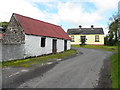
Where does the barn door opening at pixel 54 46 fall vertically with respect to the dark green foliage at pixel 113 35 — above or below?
below

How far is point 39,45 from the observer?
21391mm

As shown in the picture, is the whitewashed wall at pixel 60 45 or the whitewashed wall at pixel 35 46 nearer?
the whitewashed wall at pixel 35 46

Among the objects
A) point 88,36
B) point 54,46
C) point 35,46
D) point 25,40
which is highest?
point 88,36

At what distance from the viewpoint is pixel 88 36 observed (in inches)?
1848

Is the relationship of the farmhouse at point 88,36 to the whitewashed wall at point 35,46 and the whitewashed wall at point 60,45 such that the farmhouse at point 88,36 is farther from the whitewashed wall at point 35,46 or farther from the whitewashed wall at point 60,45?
the whitewashed wall at point 35,46

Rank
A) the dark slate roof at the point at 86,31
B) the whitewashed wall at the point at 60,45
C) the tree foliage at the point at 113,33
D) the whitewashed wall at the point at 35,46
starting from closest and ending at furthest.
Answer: the whitewashed wall at the point at 35,46, the whitewashed wall at the point at 60,45, the tree foliage at the point at 113,33, the dark slate roof at the point at 86,31

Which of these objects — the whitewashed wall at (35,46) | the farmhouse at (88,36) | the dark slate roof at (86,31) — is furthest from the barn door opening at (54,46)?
the dark slate roof at (86,31)

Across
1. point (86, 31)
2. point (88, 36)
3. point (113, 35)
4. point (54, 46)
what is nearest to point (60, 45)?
point (54, 46)

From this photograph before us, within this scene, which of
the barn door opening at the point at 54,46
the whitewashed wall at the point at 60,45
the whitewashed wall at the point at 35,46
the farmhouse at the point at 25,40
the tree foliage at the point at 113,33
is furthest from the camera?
the tree foliage at the point at 113,33

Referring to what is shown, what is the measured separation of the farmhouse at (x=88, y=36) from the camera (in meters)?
45.7

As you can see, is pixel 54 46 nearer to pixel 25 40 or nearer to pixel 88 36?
pixel 25 40

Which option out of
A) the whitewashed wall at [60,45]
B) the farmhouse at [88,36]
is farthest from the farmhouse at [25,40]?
the farmhouse at [88,36]

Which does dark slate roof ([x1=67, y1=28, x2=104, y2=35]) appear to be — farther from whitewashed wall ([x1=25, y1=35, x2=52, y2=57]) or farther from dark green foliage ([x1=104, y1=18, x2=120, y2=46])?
whitewashed wall ([x1=25, y1=35, x2=52, y2=57])

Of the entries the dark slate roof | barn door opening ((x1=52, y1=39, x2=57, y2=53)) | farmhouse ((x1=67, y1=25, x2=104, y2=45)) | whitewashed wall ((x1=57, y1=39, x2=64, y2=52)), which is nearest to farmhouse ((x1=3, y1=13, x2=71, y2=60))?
barn door opening ((x1=52, y1=39, x2=57, y2=53))
